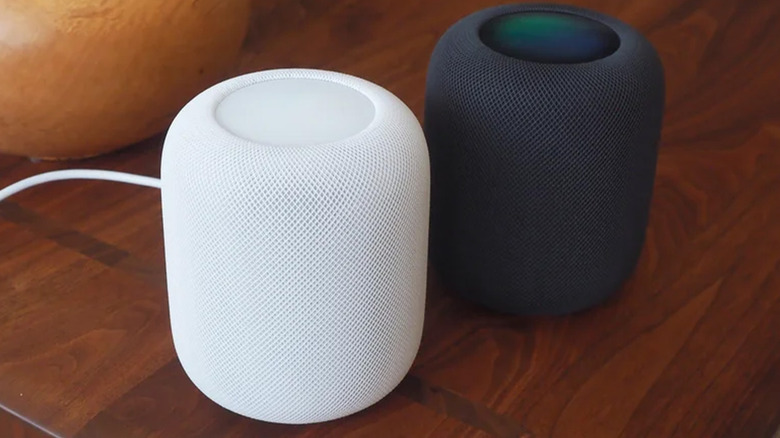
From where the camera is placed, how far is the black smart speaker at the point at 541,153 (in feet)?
1.66

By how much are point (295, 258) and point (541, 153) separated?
154 millimetres

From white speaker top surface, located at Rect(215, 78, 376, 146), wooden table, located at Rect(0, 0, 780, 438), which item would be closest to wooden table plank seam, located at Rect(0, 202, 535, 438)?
wooden table, located at Rect(0, 0, 780, 438)

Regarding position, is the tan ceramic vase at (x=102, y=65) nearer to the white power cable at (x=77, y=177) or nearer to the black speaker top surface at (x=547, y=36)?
the white power cable at (x=77, y=177)

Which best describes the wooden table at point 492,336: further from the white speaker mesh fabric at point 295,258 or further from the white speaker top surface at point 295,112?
the white speaker top surface at point 295,112

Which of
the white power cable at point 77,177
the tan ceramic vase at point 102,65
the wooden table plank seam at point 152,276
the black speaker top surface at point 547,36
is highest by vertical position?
the black speaker top surface at point 547,36

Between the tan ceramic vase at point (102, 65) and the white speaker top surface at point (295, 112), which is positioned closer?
the white speaker top surface at point (295, 112)

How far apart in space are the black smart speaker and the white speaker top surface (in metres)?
0.07

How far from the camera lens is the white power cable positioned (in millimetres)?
662

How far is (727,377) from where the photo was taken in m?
0.54

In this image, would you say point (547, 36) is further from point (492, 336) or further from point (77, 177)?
point (77, 177)

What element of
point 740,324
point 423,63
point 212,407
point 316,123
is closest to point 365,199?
point 316,123

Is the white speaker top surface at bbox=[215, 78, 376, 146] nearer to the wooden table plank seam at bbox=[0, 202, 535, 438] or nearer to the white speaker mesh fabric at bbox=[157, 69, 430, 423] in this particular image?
the white speaker mesh fabric at bbox=[157, 69, 430, 423]

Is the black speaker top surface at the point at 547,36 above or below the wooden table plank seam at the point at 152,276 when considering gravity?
above

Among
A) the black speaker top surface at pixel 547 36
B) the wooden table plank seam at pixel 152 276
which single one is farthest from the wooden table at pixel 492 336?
the black speaker top surface at pixel 547 36
